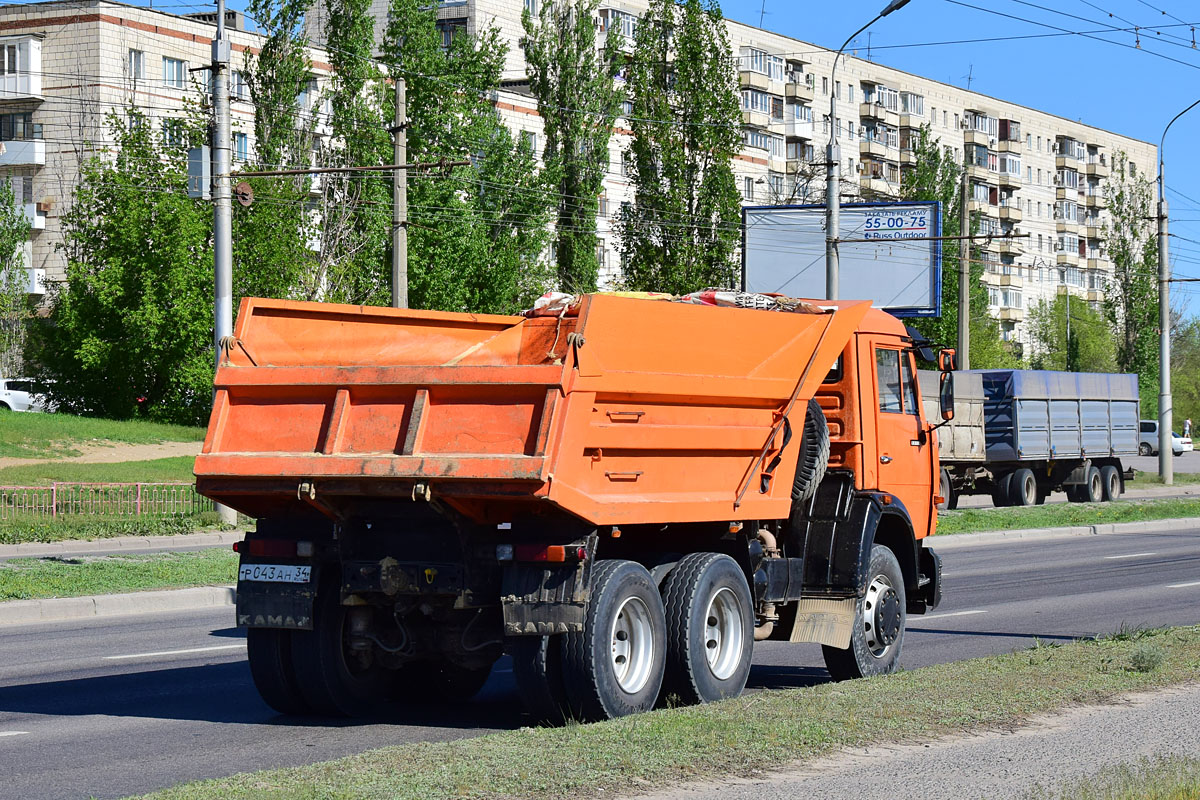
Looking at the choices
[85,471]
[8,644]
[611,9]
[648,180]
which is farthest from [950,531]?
[611,9]

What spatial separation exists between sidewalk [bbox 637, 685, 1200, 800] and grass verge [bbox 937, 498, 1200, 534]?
2022cm

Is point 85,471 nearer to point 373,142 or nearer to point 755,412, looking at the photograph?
point 373,142

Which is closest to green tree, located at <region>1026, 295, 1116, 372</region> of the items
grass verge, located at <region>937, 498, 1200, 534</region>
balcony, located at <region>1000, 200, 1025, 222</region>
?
balcony, located at <region>1000, 200, 1025, 222</region>

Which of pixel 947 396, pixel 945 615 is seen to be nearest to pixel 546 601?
pixel 947 396

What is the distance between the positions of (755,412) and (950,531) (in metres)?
19.4

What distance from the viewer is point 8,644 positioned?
14.0m

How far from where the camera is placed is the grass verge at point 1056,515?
3039cm

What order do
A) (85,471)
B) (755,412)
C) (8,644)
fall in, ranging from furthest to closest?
(85,471)
(8,644)
(755,412)

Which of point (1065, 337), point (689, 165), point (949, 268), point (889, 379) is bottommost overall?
point (889, 379)

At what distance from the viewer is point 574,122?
6116cm

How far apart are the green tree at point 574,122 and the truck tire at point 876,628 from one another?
49.3 m

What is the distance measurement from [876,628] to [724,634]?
1746 millimetres

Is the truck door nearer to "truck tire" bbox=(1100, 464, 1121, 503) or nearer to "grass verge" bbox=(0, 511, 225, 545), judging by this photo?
"grass verge" bbox=(0, 511, 225, 545)

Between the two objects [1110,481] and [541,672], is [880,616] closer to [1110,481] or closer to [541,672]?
[541,672]
